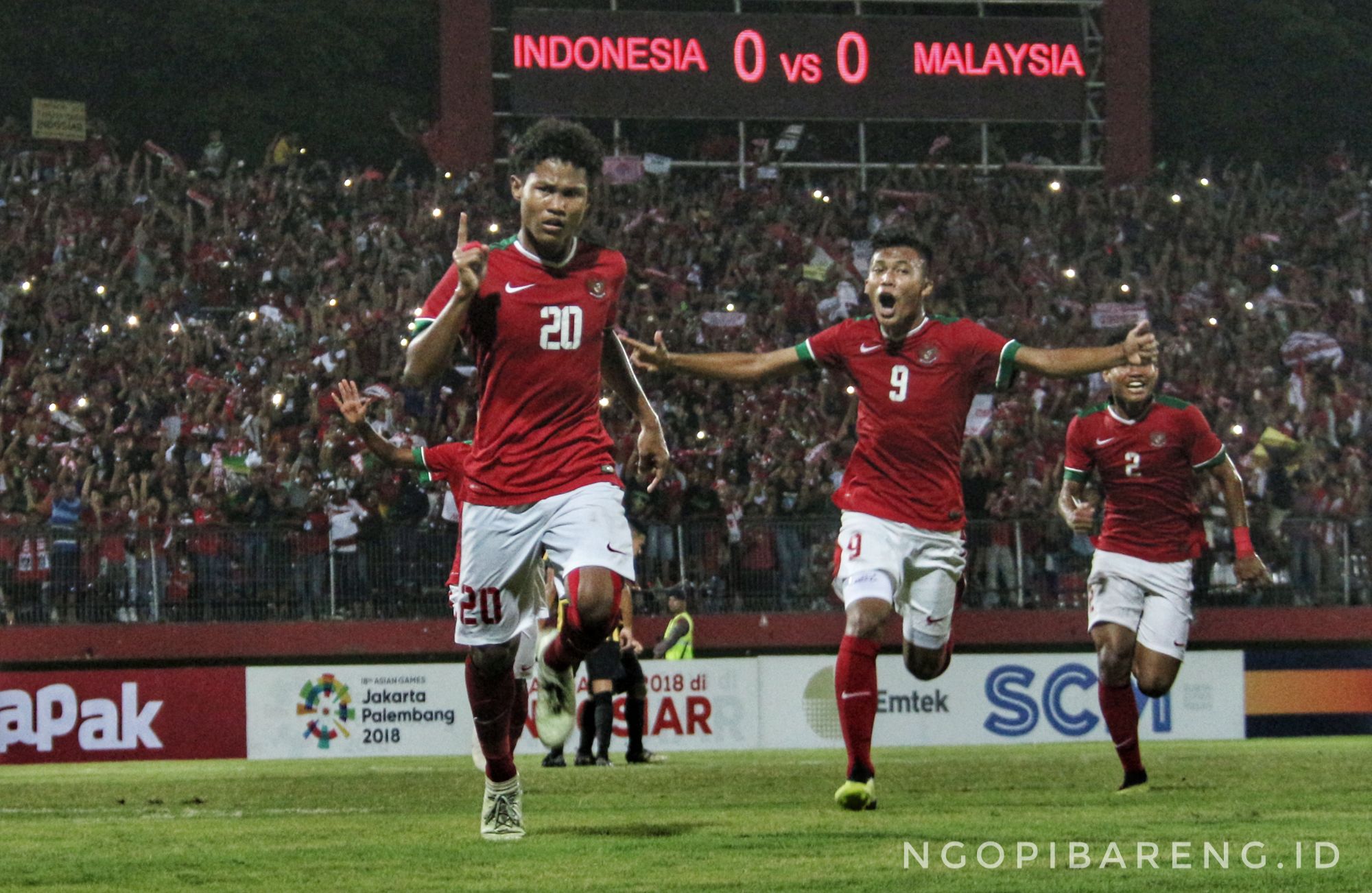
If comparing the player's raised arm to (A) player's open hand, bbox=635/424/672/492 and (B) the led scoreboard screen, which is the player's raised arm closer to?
(A) player's open hand, bbox=635/424/672/492

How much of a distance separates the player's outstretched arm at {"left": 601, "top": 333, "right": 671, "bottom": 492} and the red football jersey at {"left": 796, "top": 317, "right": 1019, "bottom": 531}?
168 centimetres

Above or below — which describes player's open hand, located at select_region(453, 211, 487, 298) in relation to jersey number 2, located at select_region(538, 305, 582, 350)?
above

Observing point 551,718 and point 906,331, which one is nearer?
point 551,718

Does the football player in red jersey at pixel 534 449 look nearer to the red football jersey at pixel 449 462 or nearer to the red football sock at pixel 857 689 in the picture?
the red football sock at pixel 857 689

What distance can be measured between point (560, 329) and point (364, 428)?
463cm

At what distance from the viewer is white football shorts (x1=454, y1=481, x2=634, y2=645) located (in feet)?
27.0

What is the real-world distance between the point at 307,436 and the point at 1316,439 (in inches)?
524

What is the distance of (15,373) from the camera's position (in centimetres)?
2491

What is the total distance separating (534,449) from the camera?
327 inches

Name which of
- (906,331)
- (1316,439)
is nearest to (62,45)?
(1316,439)

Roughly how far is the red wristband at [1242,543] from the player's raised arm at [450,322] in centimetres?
620

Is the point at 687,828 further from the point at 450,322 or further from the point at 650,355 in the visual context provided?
the point at 450,322

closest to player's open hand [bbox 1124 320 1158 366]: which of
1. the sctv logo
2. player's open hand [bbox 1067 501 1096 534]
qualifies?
player's open hand [bbox 1067 501 1096 534]

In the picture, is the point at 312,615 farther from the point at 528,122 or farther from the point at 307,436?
the point at 528,122
